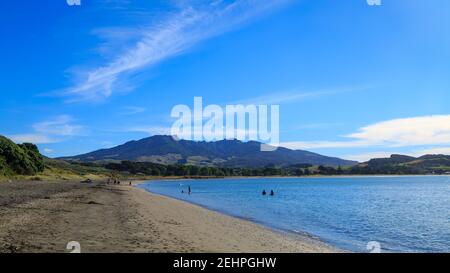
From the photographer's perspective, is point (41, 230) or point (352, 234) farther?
point (352, 234)

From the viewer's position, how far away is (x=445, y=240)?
31.0 meters

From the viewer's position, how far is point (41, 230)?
2080 cm

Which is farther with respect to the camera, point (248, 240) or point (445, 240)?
point (445, 240)
